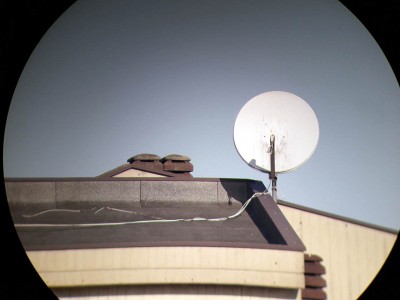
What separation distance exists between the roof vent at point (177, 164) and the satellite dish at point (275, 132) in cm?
675

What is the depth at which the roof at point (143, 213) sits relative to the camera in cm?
504

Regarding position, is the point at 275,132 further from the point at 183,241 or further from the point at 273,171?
the point at 183,241

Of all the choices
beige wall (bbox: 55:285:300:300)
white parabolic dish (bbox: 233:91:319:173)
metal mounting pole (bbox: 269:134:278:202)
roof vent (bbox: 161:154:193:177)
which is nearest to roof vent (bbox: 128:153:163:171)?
roof vent (bbox: 161:154:193:177)

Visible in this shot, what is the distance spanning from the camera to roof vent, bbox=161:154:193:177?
13.5 meters

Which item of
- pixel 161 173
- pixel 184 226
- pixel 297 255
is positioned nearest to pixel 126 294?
pixel 184 226

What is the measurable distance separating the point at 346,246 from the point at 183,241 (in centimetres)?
374

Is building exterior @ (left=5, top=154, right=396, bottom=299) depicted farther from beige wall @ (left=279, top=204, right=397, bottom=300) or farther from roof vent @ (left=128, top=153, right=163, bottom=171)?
roof vent @ (left=128, top=153, right=163, bottom=171)

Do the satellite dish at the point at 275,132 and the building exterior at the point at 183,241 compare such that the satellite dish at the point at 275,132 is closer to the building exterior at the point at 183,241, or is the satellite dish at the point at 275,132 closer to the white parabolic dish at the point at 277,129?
the white parabolic dish at the point at 277,129

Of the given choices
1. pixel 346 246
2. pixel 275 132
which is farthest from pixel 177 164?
pixel 346 246

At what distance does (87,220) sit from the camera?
596cm

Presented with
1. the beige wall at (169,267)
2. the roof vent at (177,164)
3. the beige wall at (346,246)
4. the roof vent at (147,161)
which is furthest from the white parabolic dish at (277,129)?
the roof vent at (147,161)

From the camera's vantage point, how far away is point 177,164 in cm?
1372

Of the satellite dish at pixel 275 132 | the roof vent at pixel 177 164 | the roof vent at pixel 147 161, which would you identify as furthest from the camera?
the roof vent at pixel 147 161

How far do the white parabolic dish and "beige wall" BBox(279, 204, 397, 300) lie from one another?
1144 millimetres
